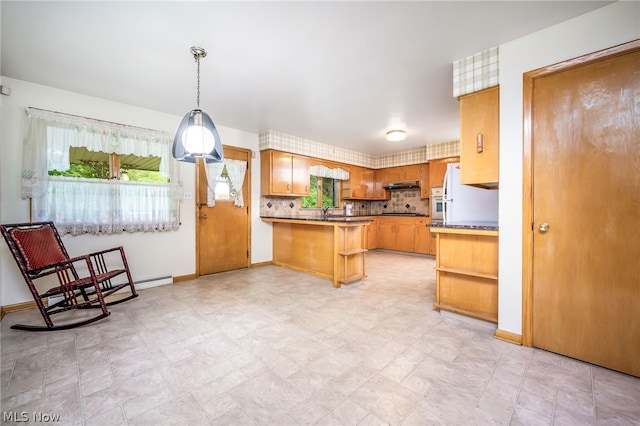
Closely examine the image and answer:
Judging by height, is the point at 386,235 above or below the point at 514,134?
below

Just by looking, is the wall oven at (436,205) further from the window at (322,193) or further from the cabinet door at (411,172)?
the window at (322,193)

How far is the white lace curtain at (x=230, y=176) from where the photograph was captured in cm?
432

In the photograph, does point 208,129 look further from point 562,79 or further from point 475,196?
point 475,196

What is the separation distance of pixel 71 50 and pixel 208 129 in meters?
1.48

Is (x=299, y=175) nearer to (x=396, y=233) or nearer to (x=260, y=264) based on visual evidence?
(x=260, y=264)

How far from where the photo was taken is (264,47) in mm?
2275

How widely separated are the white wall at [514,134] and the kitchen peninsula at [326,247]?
188cm

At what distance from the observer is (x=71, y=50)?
2.33 meters

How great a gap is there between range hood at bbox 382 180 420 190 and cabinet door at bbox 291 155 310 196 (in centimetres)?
268

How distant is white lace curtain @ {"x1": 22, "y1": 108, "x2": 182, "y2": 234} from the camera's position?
2.92 m

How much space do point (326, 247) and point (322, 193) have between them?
2.54m

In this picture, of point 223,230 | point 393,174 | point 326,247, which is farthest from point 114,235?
point 393,174

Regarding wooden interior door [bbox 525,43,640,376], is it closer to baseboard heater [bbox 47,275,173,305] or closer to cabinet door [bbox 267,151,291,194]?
cabinet door [bbox 267,151,291,194]

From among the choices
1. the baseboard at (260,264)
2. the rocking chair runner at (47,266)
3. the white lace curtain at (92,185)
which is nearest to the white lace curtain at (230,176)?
the white lace curtain at (92,185)
